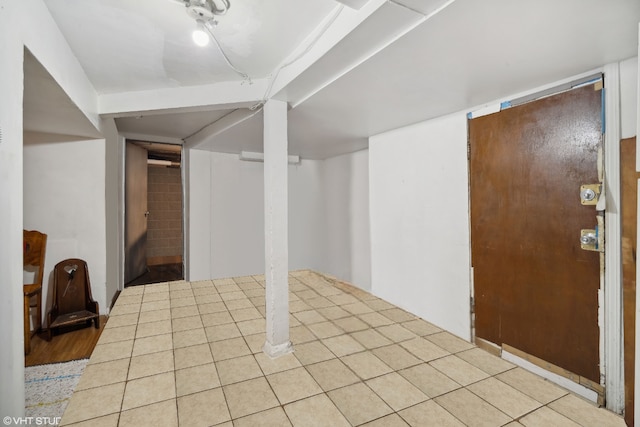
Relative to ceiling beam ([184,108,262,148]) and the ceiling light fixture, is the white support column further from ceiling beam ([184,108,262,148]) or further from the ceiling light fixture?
the ceiling light fixture

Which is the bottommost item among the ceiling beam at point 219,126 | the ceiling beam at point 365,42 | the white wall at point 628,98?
the white wall at point 628,98

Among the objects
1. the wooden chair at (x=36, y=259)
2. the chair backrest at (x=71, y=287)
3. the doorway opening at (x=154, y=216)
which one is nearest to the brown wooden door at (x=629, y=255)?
the chair backrest at (x=71, y=287)

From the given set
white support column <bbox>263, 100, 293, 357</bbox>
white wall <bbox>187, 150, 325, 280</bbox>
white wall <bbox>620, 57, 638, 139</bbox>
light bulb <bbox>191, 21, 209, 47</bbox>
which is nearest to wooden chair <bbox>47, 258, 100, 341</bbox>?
white wall <bbox>187, 150, 325, 280</bbox>

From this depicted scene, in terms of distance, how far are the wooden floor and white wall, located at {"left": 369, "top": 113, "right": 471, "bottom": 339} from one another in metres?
3.00

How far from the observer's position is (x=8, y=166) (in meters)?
1.06

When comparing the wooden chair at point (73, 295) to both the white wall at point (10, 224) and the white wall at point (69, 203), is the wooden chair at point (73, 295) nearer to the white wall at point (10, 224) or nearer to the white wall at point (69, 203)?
the white wall at point (69, 203)

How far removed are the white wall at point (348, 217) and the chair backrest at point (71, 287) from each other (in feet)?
11.6

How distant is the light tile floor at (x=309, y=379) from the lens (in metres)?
1.56

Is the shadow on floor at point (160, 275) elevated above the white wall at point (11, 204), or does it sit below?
below

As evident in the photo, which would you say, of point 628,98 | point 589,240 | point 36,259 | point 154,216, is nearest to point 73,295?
point 36,259

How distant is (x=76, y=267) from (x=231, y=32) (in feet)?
10.2

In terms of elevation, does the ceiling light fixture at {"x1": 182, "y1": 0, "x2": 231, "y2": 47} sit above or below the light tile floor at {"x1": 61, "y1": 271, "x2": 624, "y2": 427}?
above

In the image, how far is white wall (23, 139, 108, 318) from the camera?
125 inches

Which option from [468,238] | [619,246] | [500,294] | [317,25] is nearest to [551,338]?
[500,294]
